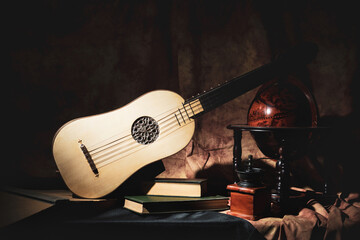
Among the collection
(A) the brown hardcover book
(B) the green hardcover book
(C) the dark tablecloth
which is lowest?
(C) the dark tablecloth

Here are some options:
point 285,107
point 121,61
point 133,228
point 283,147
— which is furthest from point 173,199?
point 121,61

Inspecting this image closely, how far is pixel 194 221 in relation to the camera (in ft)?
4.66

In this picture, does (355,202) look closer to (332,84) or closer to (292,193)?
(292,193)

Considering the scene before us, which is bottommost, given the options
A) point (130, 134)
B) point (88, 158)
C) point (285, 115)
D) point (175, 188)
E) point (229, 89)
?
point (175, 188)

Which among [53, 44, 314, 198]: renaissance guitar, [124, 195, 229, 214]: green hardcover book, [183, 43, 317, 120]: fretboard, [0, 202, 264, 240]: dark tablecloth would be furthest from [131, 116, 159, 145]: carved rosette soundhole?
[0, 202, 264, 240]: dark tablecloth

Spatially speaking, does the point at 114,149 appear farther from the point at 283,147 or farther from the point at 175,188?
the point at 283,147

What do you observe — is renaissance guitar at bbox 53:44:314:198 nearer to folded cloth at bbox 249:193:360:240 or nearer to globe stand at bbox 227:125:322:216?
globe stand at bbox 227:125:322:216

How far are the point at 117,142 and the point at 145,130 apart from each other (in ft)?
0.54

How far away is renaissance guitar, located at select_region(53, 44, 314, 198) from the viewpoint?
1575 millimetres

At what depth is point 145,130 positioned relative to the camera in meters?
1.66

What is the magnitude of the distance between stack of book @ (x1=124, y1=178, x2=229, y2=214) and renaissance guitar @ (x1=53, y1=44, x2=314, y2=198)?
14 centimetres

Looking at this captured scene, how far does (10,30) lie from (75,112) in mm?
719

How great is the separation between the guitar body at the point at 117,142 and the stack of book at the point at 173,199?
137mm

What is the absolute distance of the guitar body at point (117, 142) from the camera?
1572mm
